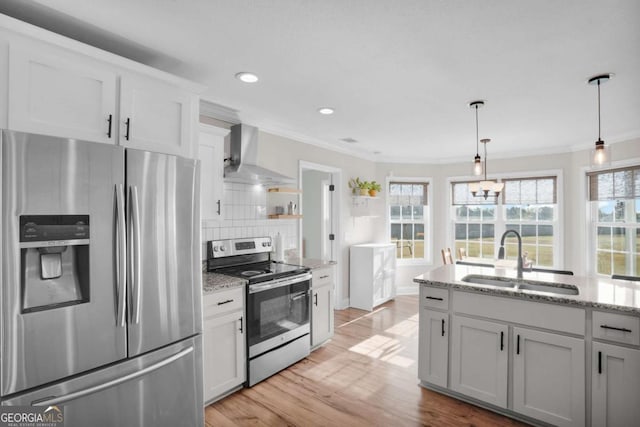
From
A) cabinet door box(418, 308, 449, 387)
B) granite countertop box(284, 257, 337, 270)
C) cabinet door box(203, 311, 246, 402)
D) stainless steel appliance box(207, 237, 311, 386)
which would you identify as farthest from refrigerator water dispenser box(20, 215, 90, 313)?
cabinet door box(418, 308, 449, 387)

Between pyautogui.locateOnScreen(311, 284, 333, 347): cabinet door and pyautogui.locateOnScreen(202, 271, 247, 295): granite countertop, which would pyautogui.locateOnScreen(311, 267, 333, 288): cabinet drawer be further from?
pyautogui.locateOnScreen(202, 271, 247, 295): granite countertop

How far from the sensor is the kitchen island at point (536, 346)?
1.96 m

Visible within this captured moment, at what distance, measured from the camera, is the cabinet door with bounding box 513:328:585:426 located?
2.07m

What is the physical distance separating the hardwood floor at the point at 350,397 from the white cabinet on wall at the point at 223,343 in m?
0.16

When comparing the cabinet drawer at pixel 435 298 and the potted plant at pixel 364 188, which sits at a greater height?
the potted plant at pixel 364 188

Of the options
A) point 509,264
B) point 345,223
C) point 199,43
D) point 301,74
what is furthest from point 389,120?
point 509,264

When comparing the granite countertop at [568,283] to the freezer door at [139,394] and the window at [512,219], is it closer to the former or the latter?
the freezer door at [139,394]

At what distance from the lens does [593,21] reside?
178 cm

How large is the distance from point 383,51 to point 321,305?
2577mm

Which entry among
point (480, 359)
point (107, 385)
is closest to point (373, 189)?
point (480, 359)

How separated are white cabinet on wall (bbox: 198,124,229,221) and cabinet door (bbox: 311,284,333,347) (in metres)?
1.39

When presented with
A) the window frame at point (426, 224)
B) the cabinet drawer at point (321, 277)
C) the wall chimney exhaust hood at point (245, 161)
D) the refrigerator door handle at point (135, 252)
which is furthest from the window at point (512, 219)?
the refrigerator door handle at point (135, 252)

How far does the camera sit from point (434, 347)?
8.65 ft

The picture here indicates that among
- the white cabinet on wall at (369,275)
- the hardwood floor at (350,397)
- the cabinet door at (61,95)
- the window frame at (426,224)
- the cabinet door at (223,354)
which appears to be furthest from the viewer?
the window frame at (426,224)
